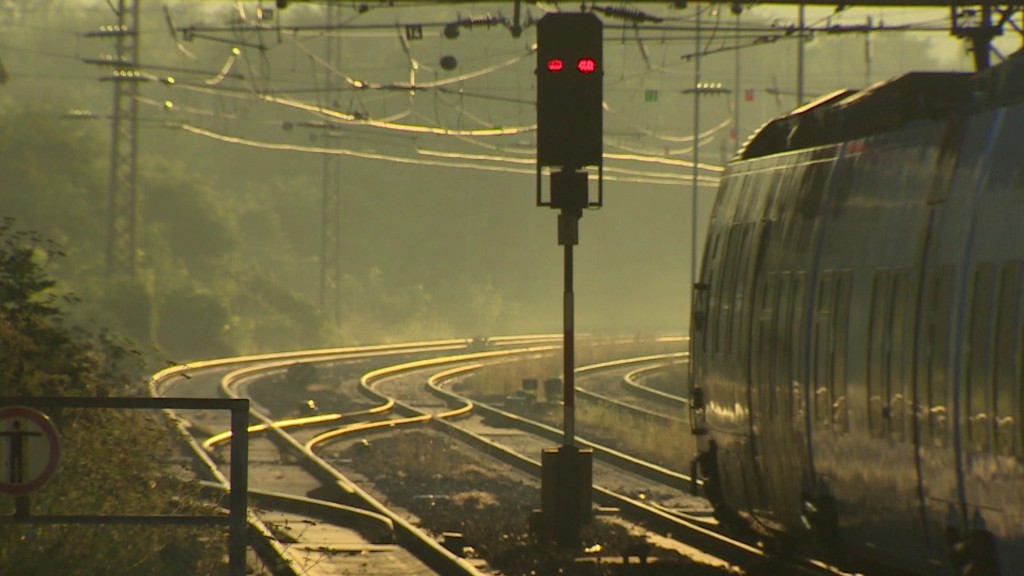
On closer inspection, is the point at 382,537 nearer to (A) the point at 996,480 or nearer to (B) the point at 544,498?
(B) the point at 544,498

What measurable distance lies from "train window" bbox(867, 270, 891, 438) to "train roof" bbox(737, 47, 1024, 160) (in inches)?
38.9

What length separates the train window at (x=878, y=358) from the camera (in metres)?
9.49

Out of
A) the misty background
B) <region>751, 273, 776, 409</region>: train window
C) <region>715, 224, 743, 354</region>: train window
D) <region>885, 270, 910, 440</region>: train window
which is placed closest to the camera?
<region>885, 270, 910, 440</region>: train window

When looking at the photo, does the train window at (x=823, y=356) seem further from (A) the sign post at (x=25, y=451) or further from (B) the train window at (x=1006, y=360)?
(A) the sign post at (x=25, y=451)

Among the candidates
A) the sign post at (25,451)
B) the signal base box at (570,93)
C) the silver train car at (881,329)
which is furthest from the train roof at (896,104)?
the sign post at (25,451)

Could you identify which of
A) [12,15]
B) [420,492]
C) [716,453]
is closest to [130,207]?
[420,492]

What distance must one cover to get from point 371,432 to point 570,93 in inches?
517

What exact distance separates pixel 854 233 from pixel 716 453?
11.3 ft

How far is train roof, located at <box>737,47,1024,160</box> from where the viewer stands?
29.3ft

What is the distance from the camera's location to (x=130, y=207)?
49.0 m

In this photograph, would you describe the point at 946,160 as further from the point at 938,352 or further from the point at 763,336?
the point at 763,336

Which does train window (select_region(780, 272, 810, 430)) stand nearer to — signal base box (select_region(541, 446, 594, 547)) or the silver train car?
the silver train car

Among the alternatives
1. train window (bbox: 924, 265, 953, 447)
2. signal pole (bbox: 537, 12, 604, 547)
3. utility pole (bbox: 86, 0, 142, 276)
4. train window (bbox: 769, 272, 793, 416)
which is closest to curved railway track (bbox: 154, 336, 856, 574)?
signal pole (bbox: 537, 12, 604, 547)

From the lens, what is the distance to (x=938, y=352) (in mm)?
8703
